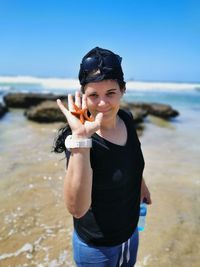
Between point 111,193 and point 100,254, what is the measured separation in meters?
0.40

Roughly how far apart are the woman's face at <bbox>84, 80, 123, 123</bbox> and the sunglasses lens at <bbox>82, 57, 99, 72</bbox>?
0.30 feet

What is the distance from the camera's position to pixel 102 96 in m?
1.99

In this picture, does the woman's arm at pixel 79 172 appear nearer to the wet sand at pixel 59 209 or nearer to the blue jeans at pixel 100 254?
the blue jeans at pixel 100 254

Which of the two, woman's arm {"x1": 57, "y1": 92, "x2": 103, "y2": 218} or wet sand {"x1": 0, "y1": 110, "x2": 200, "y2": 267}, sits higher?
woman's arm {"x1": 57, "y1": 92, "x2": 103, "y2": 218}

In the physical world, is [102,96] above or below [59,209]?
above

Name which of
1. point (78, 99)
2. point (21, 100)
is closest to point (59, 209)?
point (78, 99)

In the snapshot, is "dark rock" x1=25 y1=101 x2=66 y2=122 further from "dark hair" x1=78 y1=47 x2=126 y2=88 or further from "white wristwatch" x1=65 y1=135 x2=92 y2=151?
"white wristwatch" x1=65 y1=135 x2=92 y2=151

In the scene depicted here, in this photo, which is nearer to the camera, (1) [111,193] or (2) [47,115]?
(1) [111,193]

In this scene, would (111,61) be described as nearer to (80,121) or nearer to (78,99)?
(78,99)

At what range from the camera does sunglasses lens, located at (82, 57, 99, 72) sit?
194cm

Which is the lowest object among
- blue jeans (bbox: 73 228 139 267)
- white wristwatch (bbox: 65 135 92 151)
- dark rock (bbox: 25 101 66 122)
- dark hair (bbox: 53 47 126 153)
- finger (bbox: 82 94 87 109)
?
dark rock (bbox: 25 101 66 122)

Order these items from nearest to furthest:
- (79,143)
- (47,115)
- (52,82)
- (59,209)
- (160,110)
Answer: (79,143) → (59,209) → (47,115) → (160,110) → (52,82)

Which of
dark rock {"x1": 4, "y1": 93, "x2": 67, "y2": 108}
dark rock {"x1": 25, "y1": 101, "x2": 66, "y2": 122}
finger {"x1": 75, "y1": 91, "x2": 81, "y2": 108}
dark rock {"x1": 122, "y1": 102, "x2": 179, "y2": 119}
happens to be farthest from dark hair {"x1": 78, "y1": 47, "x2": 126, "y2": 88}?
dark rock {"x1": 4, "y1": 93, "x2": 67, "y2": 108}

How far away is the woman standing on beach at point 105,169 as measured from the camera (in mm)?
1869
